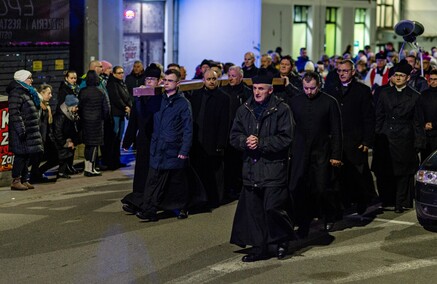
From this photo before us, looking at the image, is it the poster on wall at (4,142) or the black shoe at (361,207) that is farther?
the poster on wall at (4,142)

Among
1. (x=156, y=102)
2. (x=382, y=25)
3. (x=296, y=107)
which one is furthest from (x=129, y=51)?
(x=382, y=25)

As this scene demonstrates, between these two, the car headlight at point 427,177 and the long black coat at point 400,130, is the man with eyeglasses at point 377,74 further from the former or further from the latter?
A: the car headlight at point 427,177

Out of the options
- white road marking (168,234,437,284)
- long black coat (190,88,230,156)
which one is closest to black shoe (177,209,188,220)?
Answer: long black coat (190,88,230,156)

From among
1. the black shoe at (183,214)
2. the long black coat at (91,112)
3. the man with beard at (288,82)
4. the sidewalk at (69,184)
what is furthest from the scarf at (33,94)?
the man with beard at (288,82)

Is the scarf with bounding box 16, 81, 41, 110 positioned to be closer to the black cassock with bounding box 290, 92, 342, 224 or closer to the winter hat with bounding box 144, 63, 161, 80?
the winter hat with bounding box 144, 63, 161, 80

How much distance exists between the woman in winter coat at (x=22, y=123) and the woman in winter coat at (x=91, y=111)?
138cm

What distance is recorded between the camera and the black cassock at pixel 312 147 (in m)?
10.5

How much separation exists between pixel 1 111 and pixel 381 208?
5664 millimetres

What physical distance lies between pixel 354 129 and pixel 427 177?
1.29m

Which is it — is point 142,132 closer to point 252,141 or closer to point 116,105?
point 252,141

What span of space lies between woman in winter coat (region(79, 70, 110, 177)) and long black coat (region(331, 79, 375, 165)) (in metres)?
4.73

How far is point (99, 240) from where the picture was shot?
10570mm

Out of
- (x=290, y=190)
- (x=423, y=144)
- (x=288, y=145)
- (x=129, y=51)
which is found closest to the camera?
(x=288, y=145)

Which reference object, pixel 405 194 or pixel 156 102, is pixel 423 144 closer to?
pixel 405 194
